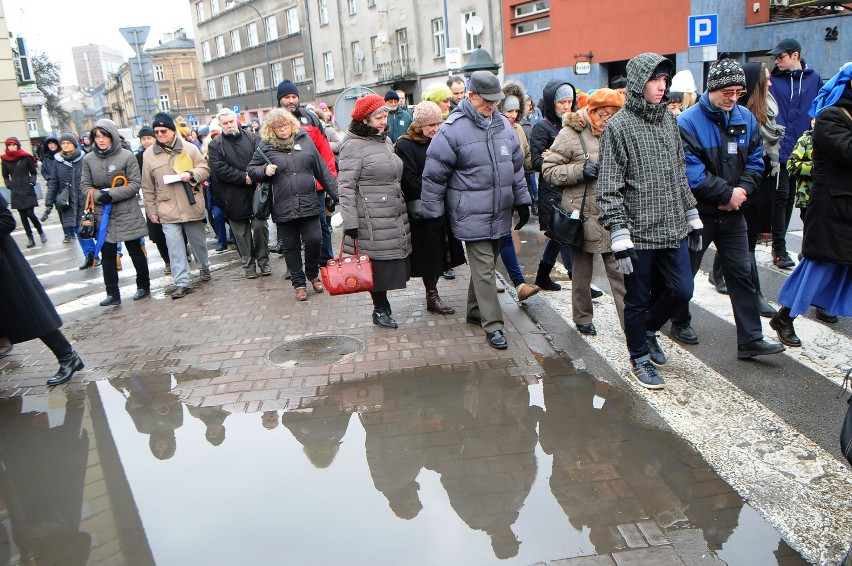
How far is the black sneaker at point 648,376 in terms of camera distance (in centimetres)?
471

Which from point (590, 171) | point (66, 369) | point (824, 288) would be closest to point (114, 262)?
point (66, 369)

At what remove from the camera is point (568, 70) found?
84.9 ft

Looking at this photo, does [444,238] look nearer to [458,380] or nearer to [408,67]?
[458,380]

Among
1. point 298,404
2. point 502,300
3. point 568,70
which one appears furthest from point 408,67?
point 298,404

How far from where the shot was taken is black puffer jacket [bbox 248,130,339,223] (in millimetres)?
7332

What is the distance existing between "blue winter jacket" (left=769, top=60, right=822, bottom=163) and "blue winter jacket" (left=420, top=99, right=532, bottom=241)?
4.25 meters

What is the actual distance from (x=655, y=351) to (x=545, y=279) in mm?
2215

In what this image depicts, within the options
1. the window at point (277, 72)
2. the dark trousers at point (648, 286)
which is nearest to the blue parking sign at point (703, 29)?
the dark trousers at point (648, 286)

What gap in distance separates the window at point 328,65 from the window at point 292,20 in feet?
13.7

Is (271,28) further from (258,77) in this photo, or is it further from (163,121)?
(163,121)

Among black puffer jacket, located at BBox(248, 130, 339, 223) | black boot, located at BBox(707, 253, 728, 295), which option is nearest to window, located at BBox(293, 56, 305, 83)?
black puffer jacket, located at BBox(248, 130, 339, 223)

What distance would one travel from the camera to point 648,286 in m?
4.81

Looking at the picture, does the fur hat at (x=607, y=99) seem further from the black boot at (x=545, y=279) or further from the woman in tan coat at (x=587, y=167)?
the black boot at (x=545, y=279)

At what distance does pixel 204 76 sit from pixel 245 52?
1121cm
